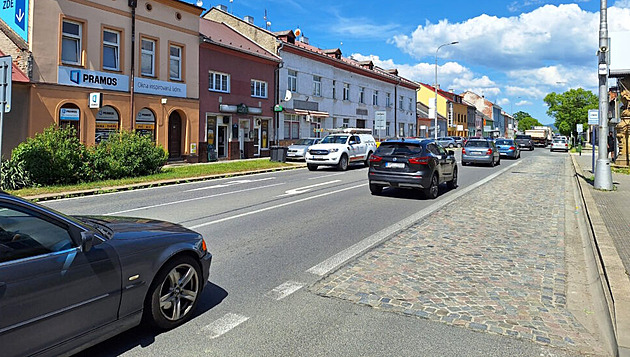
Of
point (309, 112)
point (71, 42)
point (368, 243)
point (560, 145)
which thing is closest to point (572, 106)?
point (560, 145)

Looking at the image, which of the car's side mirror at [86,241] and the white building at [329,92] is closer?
the car's side mirror at [86,241]

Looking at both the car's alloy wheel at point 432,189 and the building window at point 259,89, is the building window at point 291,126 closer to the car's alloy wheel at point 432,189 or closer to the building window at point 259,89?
the building window at point 259,89

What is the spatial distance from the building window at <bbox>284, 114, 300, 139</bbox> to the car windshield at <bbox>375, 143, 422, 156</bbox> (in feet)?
69.5

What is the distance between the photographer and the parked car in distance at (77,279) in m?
2.88

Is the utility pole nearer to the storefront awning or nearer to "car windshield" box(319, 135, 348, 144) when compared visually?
"car windshield" box(319, 135, 348, 144)

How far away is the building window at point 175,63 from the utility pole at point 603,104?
19096mm

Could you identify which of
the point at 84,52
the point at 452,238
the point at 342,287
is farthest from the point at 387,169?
the point at 84,52

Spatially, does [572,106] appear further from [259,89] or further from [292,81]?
[259,89]

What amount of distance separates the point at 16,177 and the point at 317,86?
2638 centimetres

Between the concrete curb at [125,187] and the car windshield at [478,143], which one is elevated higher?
the car windshield at [478,143]

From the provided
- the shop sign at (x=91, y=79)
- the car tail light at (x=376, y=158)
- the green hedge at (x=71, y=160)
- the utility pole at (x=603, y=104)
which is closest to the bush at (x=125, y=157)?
the green hedge at (x=71, y=160)

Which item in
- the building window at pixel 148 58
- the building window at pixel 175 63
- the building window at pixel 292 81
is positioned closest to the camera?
the building window at pixel 148 58

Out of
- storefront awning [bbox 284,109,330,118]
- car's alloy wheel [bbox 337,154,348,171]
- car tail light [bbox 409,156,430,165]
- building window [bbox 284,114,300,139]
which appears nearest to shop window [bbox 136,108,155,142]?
car's alloy wheel [bbox 337,154,348,171]

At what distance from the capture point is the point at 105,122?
21.1 m
